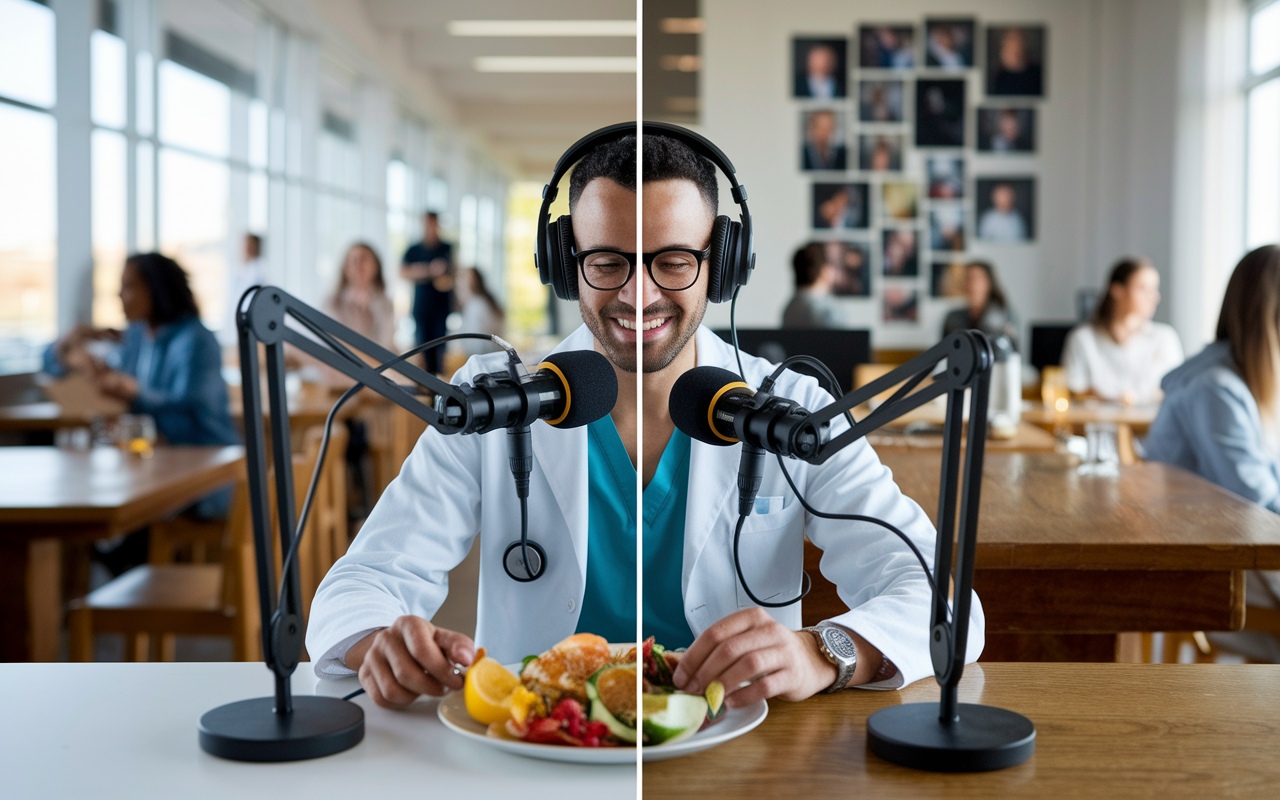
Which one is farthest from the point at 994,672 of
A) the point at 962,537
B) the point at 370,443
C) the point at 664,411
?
the point at 370,443

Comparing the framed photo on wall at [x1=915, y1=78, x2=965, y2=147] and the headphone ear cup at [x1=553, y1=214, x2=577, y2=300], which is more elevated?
the framed photo on wall at [x1=915, y1=78, x2=965, y2=147]

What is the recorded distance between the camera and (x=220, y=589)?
858 millimetres

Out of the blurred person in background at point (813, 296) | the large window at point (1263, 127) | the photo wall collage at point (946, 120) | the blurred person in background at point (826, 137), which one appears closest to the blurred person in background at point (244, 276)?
the blurred person in background at point (813, 296)

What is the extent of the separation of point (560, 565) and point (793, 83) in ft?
14.3

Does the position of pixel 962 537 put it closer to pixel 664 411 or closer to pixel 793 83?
A: pixel 664 411

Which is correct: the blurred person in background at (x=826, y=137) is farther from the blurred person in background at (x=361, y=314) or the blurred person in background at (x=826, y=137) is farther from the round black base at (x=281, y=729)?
the round black base at (x=281, y=729)

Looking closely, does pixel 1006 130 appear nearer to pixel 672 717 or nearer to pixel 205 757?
pixel 672 717

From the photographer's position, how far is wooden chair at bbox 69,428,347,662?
29.5 inches

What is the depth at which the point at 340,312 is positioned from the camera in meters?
0.77

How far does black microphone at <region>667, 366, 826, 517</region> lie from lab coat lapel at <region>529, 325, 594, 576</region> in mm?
77

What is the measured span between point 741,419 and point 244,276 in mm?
391

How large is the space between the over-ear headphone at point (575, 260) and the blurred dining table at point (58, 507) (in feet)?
0.90

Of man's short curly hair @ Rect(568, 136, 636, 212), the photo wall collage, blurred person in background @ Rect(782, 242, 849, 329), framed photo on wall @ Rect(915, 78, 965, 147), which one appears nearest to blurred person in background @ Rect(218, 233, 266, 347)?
man's short curly hair @ Rect(568, 136, 636, 212)

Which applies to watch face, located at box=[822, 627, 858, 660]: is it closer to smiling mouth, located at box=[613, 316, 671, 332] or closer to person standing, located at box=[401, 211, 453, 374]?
smiling mouth, located at box=[613, 316, 671, 332]
